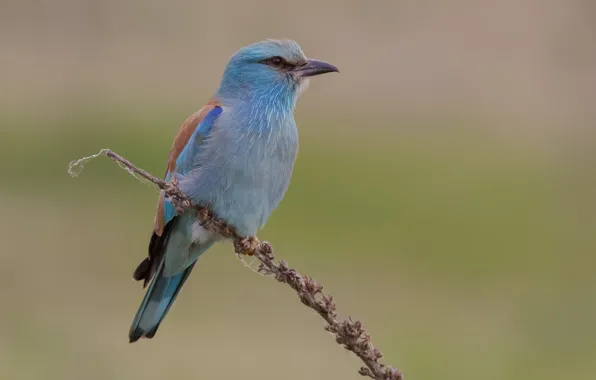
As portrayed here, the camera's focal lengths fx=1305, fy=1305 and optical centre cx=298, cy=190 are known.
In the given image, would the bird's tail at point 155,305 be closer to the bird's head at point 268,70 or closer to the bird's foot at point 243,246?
the bird's foot at point 243,246

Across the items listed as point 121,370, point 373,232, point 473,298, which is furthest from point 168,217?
point 373,232

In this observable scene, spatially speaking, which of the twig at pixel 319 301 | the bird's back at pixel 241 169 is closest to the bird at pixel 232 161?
the bird's back at pixel 241 169

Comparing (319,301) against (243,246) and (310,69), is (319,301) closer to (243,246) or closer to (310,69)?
(243,246)

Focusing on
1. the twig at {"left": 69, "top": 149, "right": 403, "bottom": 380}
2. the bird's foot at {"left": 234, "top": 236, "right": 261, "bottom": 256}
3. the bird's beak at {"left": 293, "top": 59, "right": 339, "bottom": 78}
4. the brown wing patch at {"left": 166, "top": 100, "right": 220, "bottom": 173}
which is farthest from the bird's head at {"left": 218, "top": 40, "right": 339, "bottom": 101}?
the twig at {"left": 69, "top": 149, "right": 403, "bottom": 380}

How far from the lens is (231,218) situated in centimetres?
427

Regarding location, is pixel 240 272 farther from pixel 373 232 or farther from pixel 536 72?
pixel 536 72

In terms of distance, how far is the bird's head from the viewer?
14.9 feet

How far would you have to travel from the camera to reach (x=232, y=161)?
168 inches

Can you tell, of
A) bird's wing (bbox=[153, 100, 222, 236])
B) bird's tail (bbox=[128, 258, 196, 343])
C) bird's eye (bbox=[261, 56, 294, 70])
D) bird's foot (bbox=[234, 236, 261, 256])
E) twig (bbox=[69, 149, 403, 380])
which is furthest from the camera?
bird's eye (bbox=[261, 56, 294, 70])

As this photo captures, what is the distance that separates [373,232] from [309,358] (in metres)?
2.50

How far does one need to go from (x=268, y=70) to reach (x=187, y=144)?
43 cm

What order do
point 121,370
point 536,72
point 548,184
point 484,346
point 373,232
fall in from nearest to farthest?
1. point 121,370
2. point 484,346
3. point 373,232
4. point 548,184
5. point 536,72

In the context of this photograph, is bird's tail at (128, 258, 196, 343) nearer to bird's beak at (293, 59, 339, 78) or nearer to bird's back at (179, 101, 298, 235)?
bird's back at (179, 101, 298, 235)

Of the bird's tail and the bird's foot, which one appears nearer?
the bird's foot
